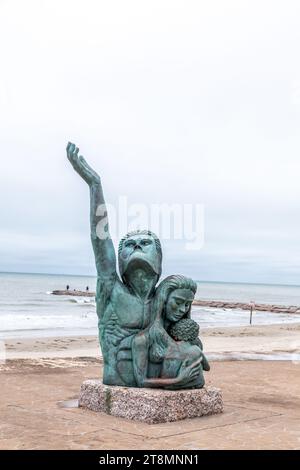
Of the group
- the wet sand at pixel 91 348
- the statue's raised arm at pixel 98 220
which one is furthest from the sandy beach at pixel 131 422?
the wet sand at pixel 91 348

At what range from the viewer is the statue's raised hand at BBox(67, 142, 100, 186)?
6695 mm

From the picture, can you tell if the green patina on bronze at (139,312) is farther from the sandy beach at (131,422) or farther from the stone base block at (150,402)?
the sandy beach at (131,422)

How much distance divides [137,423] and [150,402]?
0.74ft

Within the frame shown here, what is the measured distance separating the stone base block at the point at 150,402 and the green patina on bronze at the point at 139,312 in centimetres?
13

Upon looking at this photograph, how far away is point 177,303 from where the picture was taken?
21.3 feet

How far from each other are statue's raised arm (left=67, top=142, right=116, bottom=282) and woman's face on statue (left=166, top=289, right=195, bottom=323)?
695 mm

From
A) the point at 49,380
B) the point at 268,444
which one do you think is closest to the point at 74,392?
the point at 49,380

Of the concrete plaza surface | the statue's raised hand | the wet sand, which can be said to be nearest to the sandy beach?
the concrete plaza surface

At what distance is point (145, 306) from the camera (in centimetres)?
658

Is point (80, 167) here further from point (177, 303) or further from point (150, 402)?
point (150, 402)

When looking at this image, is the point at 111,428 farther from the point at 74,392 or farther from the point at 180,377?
the point at 74,392

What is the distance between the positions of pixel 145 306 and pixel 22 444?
202cm

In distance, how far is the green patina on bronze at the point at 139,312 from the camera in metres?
6.33

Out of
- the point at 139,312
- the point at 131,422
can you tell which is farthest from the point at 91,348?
the point at 131,422
